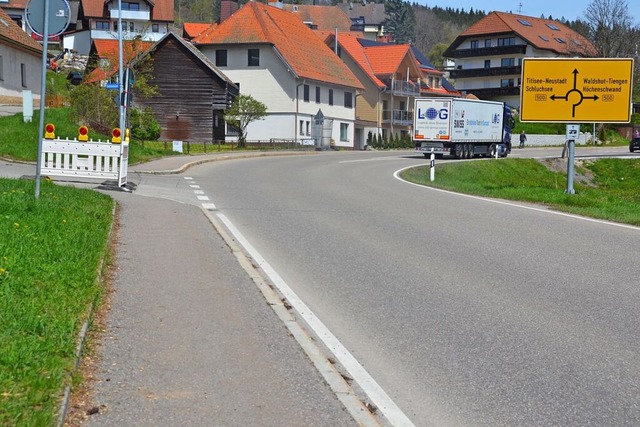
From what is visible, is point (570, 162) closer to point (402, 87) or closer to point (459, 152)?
point (459, 152)

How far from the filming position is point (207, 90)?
63438 millimetres

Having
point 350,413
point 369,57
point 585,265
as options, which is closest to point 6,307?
point 350,413

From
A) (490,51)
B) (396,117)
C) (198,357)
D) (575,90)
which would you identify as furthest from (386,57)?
(198,357)

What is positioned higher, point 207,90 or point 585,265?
point 207,90

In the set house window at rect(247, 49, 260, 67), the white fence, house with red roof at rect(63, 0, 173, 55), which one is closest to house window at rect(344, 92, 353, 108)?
house window at rect(247, 49, 260, 67)

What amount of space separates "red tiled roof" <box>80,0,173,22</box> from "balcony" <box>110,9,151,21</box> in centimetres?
120

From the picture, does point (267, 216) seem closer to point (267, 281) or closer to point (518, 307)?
point (267, 281)

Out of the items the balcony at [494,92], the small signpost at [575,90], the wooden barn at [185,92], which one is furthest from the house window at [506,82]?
the small signpost at [575,90]

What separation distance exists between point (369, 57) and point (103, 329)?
272ft

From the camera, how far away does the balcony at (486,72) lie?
106062 millimetres

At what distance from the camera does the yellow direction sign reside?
25.0 meters

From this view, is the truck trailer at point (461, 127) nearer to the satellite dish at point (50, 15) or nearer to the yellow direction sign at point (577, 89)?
the yellow direction sign at point (577, 89)

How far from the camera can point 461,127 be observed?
170ft

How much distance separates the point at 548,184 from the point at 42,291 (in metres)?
35.6
